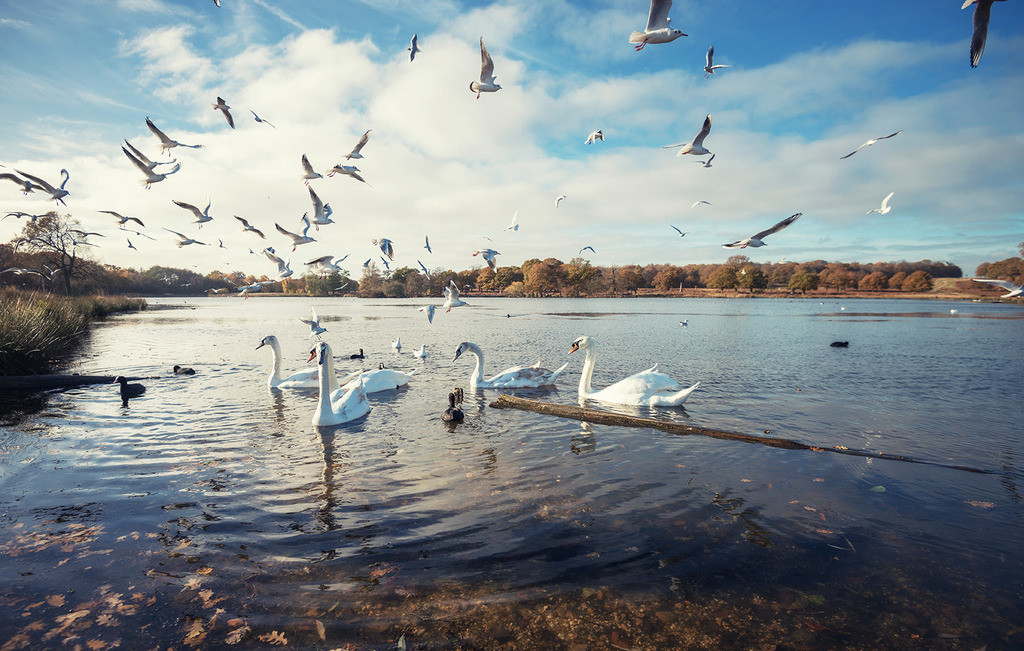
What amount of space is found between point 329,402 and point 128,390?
6.49 metres

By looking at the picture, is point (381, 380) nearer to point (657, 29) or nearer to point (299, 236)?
point (299, 236)

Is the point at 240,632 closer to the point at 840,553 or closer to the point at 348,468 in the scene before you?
the point at 348,468

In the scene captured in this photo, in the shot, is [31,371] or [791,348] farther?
[791,348]

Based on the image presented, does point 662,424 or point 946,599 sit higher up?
point 662,424

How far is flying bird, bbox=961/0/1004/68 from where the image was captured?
5.41m

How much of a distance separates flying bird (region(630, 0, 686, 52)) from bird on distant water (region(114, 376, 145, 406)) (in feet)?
46.9

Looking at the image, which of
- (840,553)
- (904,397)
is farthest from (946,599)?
(904,397)

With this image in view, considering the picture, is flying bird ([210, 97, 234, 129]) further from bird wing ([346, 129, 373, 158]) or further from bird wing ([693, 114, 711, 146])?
bird wing ([693, 114, 711, 146])

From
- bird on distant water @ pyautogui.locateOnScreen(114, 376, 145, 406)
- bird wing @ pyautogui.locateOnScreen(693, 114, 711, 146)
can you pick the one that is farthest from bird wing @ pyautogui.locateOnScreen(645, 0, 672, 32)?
bird on distant water @ pyautogui.locateOnScreen(114, 376, 145, 406)

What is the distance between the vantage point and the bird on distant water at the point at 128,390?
37.5 ft

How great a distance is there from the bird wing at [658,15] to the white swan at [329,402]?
29.3ft

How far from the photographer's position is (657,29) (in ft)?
26.2

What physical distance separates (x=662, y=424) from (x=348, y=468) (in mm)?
5481

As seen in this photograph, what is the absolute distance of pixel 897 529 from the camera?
5477 mm
